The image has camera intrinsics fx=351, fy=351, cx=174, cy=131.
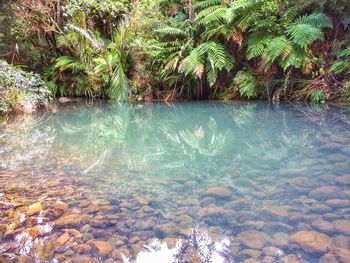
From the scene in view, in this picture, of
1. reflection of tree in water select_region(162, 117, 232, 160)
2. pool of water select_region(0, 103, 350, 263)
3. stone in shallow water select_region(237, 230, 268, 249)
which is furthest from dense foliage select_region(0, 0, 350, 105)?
stone in shallow water select_region(237, 230, 268, 249)

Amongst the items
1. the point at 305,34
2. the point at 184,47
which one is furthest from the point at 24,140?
the point at 305,34

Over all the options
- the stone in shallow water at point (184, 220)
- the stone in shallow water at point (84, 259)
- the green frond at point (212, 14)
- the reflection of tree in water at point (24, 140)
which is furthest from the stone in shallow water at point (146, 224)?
the green frond at point (212, 14)

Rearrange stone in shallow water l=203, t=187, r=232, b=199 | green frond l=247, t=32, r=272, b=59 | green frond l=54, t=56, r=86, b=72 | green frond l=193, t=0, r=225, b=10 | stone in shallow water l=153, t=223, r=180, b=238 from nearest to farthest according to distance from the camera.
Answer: stone in shallow water l=153, t=223, r=180, b=238 → stone in shallow water l=203, t=187, r=232, b=199 → green frond l=247, t=32, r=272, b=59 → green frond l=193, t=0, r=225, b=10 → green frond l=54, t=56, r=86, b=72

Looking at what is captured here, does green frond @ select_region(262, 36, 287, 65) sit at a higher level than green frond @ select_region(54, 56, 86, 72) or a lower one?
higher

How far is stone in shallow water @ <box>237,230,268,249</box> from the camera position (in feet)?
5.98

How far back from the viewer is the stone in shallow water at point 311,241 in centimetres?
175

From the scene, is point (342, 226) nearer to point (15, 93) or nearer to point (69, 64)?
point (15, 93)

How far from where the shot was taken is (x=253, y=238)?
1890mm

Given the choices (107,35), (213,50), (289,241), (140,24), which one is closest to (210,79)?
(213,50)

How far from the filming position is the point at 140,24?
8977mm

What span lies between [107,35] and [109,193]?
27.6 feet

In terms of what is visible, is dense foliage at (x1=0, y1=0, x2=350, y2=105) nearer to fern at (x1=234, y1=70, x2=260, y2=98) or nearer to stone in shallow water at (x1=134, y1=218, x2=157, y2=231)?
fern at (x1=234, y1=70, x2=260, y2=98)

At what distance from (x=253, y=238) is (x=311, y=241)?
0.29 m

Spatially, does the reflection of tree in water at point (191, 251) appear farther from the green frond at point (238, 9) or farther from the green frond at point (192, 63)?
the green frond at point (238, 9)
